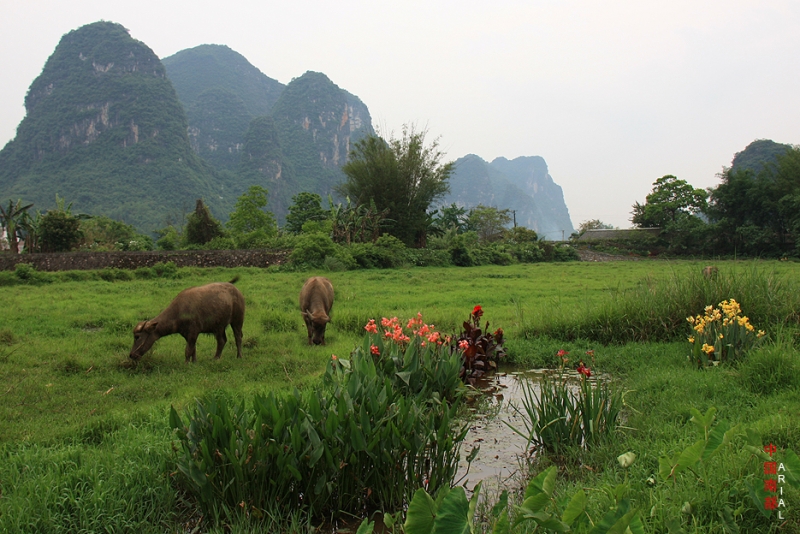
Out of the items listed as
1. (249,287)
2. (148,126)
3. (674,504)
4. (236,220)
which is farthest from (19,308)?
(148,126)

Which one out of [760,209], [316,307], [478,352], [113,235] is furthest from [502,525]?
[113,235]

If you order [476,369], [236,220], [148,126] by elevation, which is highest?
[148,126]

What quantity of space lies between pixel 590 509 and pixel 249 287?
1418 cm

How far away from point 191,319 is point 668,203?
4980cm

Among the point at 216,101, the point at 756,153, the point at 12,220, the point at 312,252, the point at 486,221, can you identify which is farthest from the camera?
the point at 216,101

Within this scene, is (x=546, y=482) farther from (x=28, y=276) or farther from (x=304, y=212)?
(x=304, y=212)

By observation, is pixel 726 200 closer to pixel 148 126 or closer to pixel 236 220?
pixel 236 220

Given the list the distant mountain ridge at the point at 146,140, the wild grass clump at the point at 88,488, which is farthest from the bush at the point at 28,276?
the distant mountain ridge at the point at 146,140

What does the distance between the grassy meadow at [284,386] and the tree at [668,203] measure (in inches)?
1600

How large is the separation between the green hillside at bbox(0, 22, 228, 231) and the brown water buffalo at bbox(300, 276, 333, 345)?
230 ft

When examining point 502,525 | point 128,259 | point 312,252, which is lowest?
point 502,525

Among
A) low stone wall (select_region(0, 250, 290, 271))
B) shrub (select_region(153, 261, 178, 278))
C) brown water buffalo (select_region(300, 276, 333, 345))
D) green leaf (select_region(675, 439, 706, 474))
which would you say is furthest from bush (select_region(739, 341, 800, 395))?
low stone wall (select_region(0, 250, 290, 271))

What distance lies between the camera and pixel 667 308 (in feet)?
25.7

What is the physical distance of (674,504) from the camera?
264 centimetres
